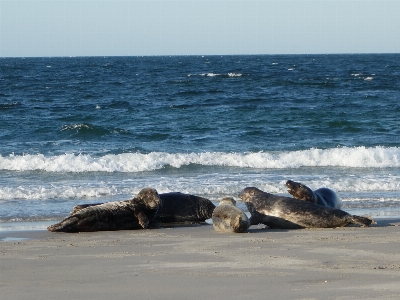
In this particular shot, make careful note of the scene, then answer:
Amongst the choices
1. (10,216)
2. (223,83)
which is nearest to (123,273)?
(10,216)

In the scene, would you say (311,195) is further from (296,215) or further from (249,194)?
(249,194)

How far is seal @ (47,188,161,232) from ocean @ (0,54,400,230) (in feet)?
2.38

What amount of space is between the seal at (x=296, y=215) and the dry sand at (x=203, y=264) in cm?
21

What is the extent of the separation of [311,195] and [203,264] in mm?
3344

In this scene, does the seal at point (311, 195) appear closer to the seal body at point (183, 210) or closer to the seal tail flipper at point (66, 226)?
the seal body at point (183, 210)

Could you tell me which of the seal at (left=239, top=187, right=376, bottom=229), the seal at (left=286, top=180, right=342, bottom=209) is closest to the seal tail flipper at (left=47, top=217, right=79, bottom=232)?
the seal at (left=239, top=187, right=376, bottom=229)

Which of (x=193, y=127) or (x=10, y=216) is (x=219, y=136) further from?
(x=10, y=216)

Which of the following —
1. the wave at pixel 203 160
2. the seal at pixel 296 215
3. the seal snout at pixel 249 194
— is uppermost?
the seal snout at pixel 249 194

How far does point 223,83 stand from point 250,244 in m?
32.4

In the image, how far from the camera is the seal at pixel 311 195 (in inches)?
349

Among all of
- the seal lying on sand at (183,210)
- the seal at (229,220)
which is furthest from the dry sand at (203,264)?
the seal lying on sand at (183,210)

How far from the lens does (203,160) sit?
50.5ft

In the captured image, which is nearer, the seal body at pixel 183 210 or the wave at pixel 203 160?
the seal body at pixel 183 210

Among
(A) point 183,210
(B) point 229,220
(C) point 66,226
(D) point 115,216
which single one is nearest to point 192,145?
(A) point 183,210
